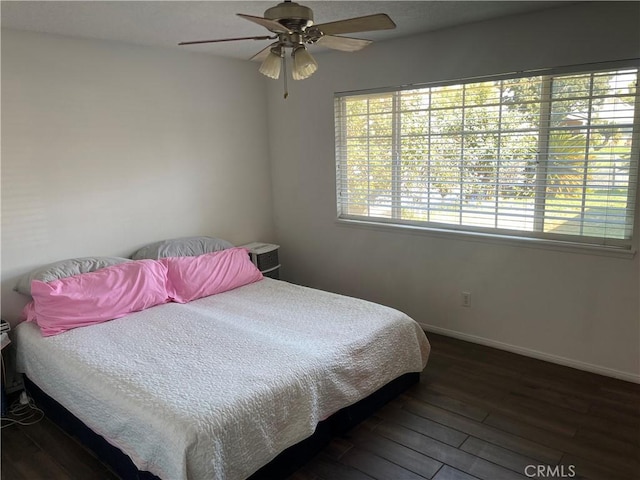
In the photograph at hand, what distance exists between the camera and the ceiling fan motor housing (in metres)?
1.86

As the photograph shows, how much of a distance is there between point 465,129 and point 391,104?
0.65 meters

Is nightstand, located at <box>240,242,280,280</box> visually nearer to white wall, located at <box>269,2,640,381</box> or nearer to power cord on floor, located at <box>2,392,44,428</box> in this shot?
white wall, located at <box>269,2,640,381</box>

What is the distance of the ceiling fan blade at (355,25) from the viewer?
6.32 ft


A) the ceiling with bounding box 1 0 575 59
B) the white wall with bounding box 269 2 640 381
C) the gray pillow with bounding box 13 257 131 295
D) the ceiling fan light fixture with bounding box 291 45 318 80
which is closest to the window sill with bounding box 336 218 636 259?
the white wall with bounding box 269 2 640 381

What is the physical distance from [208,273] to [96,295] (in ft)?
2.58

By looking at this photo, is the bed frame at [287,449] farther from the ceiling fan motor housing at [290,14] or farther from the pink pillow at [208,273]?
the ceiling fan motor housing at [290,14]

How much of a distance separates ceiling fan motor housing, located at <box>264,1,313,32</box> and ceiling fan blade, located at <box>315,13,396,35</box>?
89 millimetres

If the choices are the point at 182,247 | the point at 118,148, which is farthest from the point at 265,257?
the point at 118,148

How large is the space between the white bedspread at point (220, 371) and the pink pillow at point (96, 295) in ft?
0.26

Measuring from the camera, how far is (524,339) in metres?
3.29

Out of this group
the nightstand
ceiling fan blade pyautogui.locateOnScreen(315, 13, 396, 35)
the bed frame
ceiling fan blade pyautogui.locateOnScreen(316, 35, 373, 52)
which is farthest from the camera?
the nightstand

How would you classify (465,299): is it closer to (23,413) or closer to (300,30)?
(300,30)

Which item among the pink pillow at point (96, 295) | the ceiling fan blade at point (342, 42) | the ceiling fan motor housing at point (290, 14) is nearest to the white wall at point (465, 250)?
the ceiling fan blade at point (342, 42)

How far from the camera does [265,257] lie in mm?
4129
